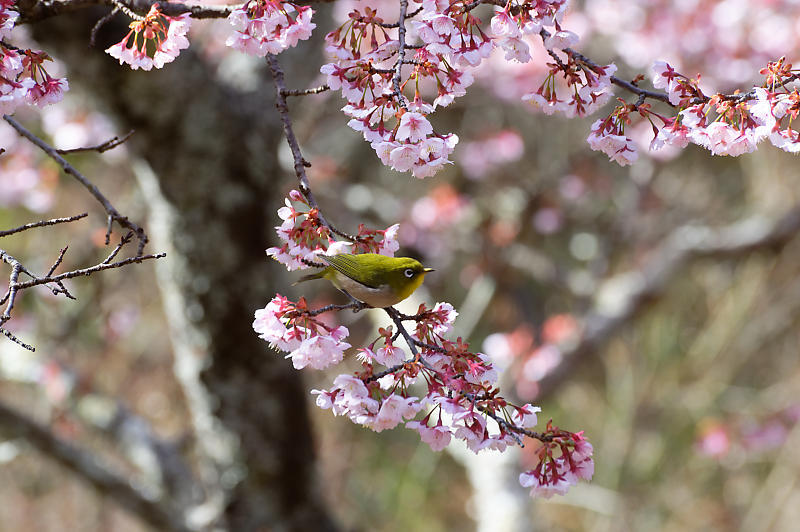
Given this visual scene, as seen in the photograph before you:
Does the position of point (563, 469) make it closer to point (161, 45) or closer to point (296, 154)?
point (296, 154)

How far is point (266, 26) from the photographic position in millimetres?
1253

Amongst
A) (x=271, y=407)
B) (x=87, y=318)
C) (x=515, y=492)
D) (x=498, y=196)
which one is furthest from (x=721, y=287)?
(x=87, y=318)

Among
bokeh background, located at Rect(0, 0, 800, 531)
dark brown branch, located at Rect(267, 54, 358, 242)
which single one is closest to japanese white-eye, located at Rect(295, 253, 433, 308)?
dark brown branch, located at Rect(267, 54, 358, 242)

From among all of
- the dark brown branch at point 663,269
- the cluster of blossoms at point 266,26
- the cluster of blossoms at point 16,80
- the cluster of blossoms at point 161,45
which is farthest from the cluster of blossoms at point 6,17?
the dark brown branch at point 663,269

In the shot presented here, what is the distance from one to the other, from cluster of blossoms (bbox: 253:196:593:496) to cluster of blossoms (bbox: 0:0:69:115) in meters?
0.55

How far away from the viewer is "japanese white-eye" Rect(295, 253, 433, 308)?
1.31 metres

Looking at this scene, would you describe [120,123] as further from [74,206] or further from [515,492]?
[74,206]

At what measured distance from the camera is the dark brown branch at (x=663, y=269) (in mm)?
4098

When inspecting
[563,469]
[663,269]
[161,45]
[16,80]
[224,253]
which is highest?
[663,269]

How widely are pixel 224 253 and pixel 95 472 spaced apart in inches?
44.3

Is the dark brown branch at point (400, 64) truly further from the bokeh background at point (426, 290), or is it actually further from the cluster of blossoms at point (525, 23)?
the bokeh background at point (426, 290)

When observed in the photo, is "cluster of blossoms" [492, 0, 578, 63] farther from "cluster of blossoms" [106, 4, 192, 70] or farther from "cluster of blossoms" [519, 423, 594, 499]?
"cluster of blossoms" [519, 423, 594, 499]

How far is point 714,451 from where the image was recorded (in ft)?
18.6

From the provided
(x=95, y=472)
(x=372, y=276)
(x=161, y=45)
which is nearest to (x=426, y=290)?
(x=95, y=472)
